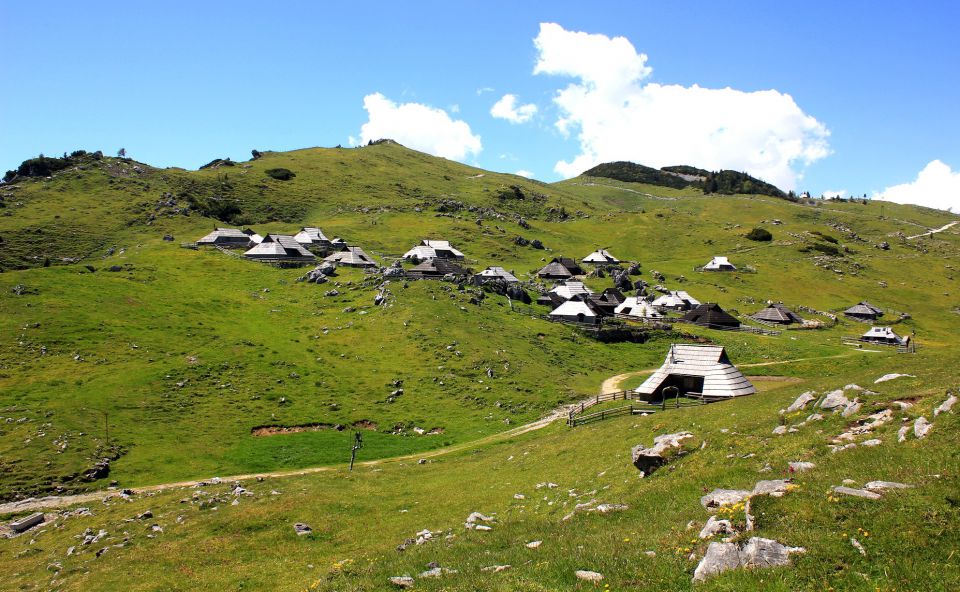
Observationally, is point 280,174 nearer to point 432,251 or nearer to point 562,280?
point 432,251

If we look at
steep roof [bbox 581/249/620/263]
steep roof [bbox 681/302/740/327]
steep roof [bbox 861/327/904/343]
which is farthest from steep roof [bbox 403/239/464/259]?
steep roof [bbox 861/327/904/343]

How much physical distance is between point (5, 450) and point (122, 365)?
1668 centimetres

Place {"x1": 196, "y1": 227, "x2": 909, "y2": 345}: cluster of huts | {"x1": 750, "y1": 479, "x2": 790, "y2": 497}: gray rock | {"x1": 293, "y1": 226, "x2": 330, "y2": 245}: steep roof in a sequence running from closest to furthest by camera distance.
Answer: {"x1": 750, "y1": 479, "x2": 790, "y2": 497}: gray rock → {"x1": 196, "y1": 227, "x2": 909, "y2": 345}: cluster of huts → {"x1": 293, "y1": 226, "x2": 330, "y2": 245}: steep roof

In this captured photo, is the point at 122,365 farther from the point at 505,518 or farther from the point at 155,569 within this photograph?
the point at 505,518

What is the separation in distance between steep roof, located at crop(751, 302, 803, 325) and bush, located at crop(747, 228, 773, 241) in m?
69.0

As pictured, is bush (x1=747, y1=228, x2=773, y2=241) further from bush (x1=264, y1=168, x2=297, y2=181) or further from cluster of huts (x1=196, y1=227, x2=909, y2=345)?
bush (x1=264, y1=168, x2=297, y2=181)

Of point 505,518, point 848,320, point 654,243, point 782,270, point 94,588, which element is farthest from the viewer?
point 654,243

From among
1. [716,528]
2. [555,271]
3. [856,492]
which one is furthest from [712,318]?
[716,528]

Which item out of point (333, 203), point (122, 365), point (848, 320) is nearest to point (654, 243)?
point (848, 320)

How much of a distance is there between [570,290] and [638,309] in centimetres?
1293

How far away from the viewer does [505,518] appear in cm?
2275

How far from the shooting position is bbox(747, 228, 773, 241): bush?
550 ft

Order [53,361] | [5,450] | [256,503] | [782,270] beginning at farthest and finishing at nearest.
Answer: [782,270]
[53,361]
[5,450]
[256,503]

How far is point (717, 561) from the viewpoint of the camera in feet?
37.3
